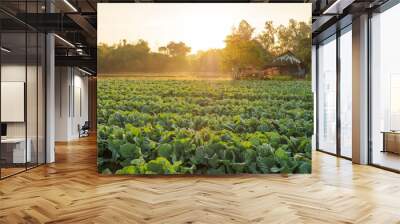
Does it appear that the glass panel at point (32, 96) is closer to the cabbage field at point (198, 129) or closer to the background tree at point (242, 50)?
the cabbage field at point (198, 129)

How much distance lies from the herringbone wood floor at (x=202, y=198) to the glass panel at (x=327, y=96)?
9.86 feet

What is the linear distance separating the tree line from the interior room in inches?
17.7

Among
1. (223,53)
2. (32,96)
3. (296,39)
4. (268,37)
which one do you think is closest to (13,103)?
(32,96)

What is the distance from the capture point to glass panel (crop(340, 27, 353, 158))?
28.1 ft

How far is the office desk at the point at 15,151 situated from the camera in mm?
6207

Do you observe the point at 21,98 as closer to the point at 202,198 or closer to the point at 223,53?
the point at 223,53

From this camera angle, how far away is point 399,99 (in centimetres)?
673

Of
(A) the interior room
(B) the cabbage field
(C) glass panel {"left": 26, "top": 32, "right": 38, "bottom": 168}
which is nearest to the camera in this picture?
(A) the interior room

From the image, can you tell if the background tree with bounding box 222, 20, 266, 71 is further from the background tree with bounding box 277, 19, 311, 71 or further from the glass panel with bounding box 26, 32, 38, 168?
the glass panel with bounding box 26, 32, 38, 168

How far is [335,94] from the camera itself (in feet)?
31.4

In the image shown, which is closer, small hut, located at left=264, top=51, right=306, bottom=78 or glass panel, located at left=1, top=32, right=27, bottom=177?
glass panel, located at left=1, top=32, right=27, bottom=177

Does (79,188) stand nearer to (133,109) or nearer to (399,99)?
(133,109)

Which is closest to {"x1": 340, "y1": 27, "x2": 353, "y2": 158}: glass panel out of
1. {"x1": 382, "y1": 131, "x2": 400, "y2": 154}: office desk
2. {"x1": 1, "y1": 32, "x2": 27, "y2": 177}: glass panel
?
{"x1": 382, "y1": 131, "x2": 400, "y2": 154}: office desk

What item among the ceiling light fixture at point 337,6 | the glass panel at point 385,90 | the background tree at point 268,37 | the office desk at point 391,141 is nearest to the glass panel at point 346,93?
the glass panel at point 385,90
